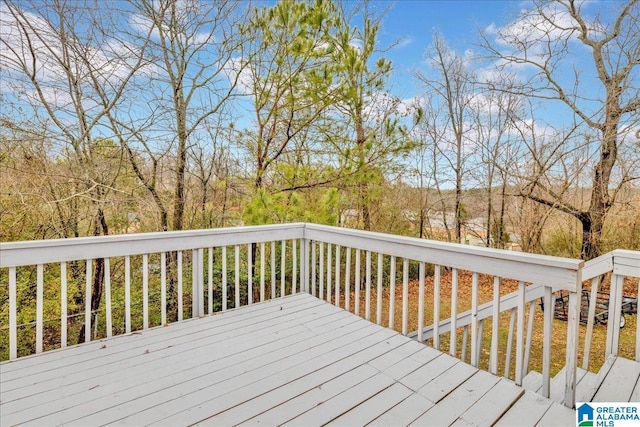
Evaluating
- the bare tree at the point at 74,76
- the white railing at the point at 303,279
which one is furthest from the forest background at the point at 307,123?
the white railing at the point at 303,279

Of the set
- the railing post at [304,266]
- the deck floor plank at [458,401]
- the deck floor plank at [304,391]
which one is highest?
the railing post at [304,266]

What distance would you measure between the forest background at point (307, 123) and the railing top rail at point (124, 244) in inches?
48.8

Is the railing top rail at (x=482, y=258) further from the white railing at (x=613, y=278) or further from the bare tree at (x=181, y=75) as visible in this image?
the bare tree at (x=181, y=75)

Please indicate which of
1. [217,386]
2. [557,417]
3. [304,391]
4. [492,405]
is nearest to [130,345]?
[217,386]

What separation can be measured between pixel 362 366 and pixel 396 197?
6.29 metres

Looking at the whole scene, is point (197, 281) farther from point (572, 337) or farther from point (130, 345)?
point (572, 337)

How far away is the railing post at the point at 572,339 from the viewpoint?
1657 millimetres

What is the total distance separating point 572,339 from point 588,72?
23.6 ft

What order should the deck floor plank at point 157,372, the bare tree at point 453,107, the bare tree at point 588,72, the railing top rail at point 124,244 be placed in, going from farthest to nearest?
the bare tree at point 453,107
the bare tree at point 588,72
the railing top rail at point 124,244
the deck floor plank at point 157,372

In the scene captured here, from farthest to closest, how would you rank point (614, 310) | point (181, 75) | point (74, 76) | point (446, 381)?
point (181, 75)
point (74, 76)
point (614, 310)
point (446, 381)

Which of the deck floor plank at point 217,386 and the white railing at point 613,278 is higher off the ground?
the white railing at point 613,278

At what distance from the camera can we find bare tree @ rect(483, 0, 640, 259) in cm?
599

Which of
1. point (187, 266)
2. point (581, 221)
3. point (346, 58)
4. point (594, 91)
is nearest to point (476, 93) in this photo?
point (594, 91)

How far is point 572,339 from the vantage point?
1660 millimetres
